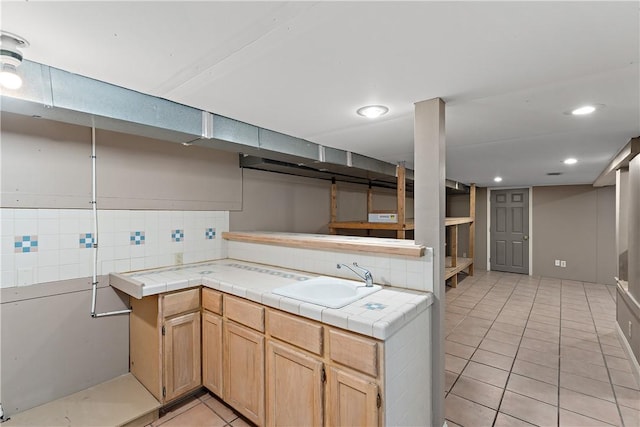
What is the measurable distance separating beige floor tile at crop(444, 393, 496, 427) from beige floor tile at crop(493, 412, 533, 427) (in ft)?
0.12

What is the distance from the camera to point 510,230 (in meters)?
7.03

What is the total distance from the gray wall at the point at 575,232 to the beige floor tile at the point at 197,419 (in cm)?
715

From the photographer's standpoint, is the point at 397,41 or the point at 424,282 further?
the point at 424,282

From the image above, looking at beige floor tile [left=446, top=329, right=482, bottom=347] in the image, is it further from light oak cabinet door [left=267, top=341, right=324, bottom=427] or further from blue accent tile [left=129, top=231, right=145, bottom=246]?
blue accent tile [left=129, top=231, right=145, bottom=246]

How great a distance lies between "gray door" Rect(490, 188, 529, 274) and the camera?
6820mm

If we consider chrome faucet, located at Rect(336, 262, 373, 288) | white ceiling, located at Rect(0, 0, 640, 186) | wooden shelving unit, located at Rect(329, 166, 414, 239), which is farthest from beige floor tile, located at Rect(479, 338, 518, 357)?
white ceiling, located at Rect(0, 0, 640, 186)

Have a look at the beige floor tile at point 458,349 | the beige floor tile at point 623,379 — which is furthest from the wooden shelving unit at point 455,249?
the beige floor tile at point 623,379

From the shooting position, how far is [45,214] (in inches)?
84.0

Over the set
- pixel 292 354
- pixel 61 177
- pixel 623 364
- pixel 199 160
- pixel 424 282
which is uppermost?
pixel 199 160

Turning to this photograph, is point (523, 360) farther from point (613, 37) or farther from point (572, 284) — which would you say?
point (572, 284)

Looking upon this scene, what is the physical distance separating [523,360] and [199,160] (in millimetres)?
3679

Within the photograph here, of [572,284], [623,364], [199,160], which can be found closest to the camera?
[623,364]

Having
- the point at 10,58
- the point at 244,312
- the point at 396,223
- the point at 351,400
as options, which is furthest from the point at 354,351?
the point at 396,223

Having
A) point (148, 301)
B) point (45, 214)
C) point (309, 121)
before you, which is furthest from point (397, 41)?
point (45, 214)
